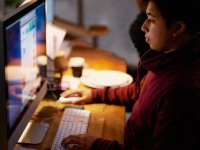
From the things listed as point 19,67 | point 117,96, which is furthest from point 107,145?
point 117,96

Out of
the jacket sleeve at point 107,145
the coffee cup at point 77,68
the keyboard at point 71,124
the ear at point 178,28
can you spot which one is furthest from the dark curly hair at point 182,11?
the coffee cup at point 77,68

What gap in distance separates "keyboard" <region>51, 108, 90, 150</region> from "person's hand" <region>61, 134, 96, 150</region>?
0.03m

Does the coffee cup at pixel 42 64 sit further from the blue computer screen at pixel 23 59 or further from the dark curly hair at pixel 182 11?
the dark curly hair at pixel 182 11

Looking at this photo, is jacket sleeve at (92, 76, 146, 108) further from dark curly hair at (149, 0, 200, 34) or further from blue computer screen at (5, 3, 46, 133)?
dark curly hair at (149, 0, 200, 34)

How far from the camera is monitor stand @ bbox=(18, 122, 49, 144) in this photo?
59.8 inches

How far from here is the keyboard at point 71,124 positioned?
4.99ft

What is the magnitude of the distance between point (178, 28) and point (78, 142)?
540 millimetres

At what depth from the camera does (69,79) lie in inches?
85.9

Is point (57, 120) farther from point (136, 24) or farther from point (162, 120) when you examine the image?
point (136, 24)

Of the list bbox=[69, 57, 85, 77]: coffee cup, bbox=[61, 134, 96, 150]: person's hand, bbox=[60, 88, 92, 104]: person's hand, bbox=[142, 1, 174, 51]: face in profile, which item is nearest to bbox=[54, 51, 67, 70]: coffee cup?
bbox=[69, 57, 85, 77]: coffee cup

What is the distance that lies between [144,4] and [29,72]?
76 centimetres

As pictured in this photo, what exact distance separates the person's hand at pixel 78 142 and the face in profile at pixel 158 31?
41 centimetres

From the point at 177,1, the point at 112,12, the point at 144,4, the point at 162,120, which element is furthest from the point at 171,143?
the point at 112,12

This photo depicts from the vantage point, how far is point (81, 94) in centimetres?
192
